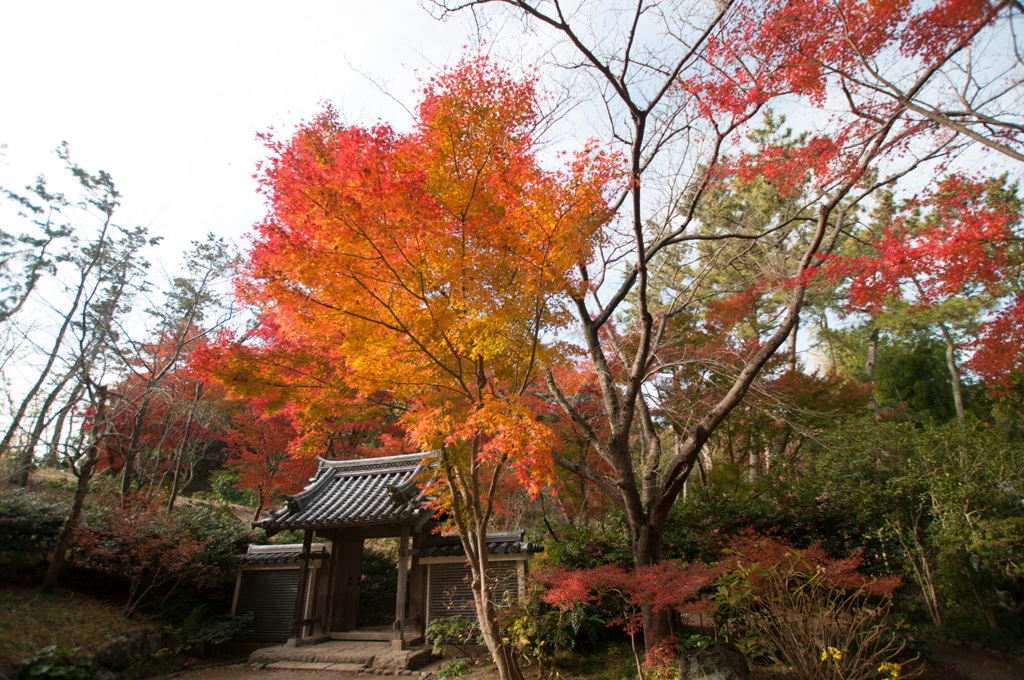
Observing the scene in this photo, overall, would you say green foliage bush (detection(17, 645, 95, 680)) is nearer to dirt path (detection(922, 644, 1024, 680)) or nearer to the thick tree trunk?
the thick tree trunk

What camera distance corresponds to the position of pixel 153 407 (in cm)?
1678

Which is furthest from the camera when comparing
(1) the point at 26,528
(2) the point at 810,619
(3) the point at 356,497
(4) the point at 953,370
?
(4) the point at 953,370

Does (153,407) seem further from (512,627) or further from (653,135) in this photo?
(653,135)

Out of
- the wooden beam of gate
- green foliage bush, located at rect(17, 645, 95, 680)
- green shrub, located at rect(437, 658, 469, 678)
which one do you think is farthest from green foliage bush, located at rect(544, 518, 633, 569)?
green foliage bush, located at rect(17, 645, 95, 680)

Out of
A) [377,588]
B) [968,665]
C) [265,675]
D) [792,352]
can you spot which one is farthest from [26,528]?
[792,352]

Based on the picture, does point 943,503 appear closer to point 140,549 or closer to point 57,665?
point 57,665

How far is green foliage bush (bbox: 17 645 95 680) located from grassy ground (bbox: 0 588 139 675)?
0.14 metres

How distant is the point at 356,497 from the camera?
11453 mm

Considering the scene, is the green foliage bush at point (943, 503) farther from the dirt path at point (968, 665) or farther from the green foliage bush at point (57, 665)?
the green foliage bush at point (57, 665)

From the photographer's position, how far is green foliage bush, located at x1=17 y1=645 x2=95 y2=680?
7184 mm

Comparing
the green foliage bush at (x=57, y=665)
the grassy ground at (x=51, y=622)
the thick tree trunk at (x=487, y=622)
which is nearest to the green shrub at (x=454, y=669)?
the thick tree trunk at (x=487, y=622)

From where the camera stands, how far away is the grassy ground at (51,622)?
7469mm

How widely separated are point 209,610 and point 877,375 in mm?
21426

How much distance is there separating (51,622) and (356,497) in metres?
5.27
